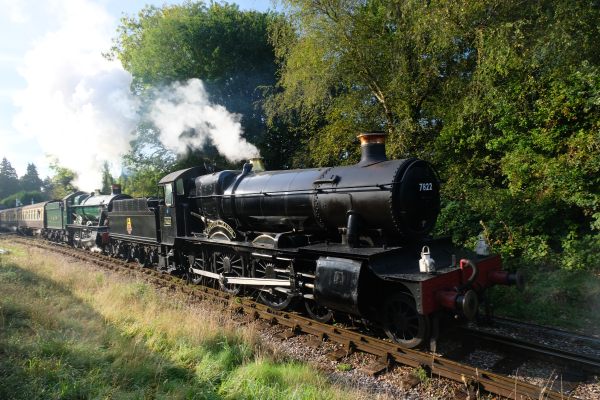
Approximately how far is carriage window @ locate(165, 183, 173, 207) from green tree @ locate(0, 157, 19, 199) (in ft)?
330

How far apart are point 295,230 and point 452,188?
6428 millimetres

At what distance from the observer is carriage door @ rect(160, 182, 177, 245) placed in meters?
11.0

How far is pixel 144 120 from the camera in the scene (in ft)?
75.3

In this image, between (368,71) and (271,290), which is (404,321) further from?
(368,71)

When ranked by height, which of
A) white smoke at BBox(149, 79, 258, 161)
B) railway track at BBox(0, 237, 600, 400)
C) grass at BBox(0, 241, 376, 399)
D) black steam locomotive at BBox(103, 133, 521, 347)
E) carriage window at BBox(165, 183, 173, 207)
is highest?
white smoke at BBox(149, 79, 258, 161)

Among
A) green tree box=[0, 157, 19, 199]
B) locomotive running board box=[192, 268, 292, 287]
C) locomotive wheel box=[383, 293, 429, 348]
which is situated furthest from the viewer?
green tree box=[0, 157, 19, 199]

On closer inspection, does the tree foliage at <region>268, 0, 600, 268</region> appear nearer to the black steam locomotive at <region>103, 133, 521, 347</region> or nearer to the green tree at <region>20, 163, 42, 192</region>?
the black steam locomotive at <region>103, 133, 521, 347</region>

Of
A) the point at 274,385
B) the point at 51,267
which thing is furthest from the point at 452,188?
the point at 51,267

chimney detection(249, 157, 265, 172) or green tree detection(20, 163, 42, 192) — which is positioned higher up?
green tree detection(20, 163, 42, 192)

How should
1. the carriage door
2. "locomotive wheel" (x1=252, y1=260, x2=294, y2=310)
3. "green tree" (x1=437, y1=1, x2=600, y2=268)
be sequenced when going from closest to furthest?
1. "locomotive wheel" (x1=252, y1=260, x2=294, y2=310)
2. "green tree" (x1=437, y1=1, x2=600, y2=268)
3. the carriage door

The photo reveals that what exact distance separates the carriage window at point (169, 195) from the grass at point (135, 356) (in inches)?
142

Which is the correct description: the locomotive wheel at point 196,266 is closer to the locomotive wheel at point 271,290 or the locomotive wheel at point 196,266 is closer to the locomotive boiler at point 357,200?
the locomotive wheel at point 271,290

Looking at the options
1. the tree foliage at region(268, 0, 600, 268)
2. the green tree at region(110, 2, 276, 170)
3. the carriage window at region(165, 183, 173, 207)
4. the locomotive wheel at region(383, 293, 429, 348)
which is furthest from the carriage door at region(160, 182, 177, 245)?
the green tree at region(110, 2, 276, 170)

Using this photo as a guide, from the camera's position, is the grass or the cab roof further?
the cab roof
